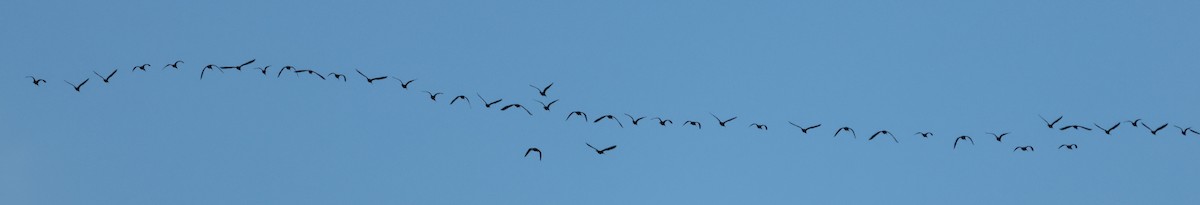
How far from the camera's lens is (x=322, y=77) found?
22.6 metres

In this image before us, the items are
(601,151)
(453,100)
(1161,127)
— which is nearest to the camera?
(601,151)

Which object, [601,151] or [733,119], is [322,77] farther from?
[733,119]

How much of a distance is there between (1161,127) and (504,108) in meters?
11.7

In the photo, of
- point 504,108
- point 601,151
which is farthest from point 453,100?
point 601,151

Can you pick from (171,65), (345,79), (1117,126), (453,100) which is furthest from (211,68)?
(1117,126)

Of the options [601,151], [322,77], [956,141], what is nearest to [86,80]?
[322,77]

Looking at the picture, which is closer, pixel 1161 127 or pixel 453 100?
pixel 453 100

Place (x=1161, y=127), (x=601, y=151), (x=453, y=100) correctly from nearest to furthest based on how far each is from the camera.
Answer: (x=601, y=151)
(x=453, y=100)
(x=1161, y=127)

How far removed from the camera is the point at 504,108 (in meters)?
23.3

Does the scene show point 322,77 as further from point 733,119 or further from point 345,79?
point 733,119

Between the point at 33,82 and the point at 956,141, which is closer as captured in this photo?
the point at 33,82

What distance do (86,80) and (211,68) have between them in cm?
205

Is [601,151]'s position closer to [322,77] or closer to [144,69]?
[322,77]

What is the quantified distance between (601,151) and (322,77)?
4673mm
